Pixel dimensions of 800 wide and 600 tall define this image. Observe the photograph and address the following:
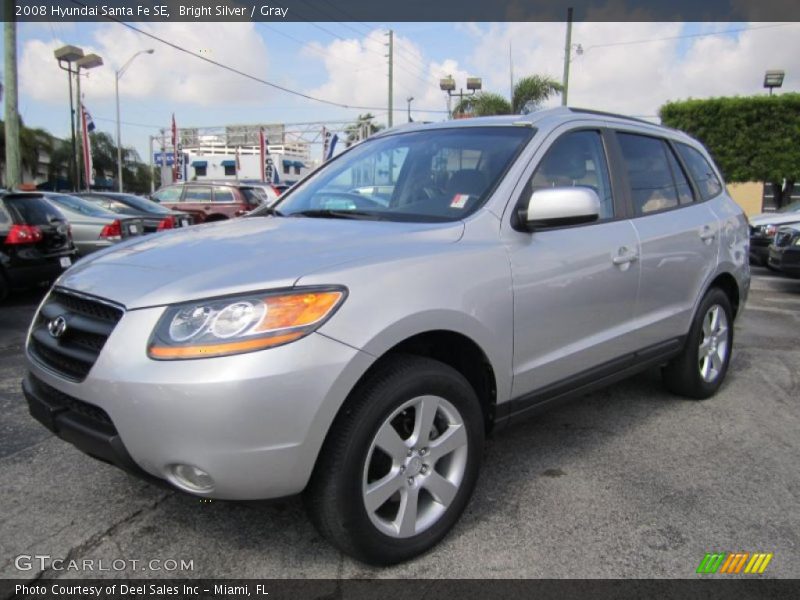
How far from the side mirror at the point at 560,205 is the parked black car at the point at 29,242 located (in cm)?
684

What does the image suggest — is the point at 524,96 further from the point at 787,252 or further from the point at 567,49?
the point at 787,252

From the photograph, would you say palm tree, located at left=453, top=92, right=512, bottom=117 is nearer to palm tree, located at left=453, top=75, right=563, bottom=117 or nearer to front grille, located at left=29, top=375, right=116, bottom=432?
palm tree, located at left=453, top=75, right=563, bottom=117

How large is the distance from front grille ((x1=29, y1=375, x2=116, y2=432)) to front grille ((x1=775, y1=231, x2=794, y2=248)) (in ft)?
31.8

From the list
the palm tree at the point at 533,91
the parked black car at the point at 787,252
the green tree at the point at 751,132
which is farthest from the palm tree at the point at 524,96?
the parked black car at the point at 787,252

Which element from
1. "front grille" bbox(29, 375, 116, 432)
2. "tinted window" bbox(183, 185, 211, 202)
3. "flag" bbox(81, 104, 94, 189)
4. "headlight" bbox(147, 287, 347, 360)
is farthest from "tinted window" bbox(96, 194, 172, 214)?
"flag" bbox(81, 104, 94, 189)

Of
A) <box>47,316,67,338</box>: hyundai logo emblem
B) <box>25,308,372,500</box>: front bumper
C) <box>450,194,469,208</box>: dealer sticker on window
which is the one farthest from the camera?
<box>450,194,469,208</box>: dealer sticker on window

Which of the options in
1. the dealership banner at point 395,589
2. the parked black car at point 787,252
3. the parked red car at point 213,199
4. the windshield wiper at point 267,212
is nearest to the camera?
the dealership banner at point 395,589

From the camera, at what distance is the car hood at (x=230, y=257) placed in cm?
216

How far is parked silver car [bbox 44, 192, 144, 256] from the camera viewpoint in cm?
939

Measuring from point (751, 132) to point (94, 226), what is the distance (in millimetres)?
18214

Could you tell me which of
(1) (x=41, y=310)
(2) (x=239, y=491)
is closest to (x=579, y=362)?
(2) (x=239, y=491)

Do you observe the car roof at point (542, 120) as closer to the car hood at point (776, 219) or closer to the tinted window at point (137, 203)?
the tinted window at point (137, 203)

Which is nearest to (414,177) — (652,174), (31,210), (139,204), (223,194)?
(652,174)

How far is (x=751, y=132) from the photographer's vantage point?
19.2m
